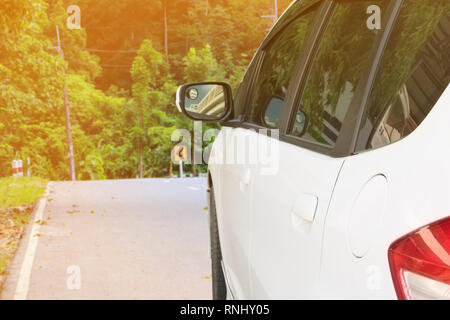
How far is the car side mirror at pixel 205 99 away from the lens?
3.90 m

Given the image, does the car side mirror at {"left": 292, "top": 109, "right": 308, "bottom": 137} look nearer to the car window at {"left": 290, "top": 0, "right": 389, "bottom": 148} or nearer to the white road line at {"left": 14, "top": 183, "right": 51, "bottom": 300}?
the car window at {"left": 290, "top": 0, "right": 389, "bottom": 148}

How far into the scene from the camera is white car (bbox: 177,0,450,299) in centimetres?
124

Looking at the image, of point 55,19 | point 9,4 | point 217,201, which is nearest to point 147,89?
point 55,19

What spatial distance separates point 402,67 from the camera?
64.2 inches

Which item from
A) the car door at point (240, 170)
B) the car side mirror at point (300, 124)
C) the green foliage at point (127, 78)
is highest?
the car side mirror at point (300, 124)

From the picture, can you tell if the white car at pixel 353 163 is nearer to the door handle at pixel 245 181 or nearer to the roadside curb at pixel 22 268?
the door handle at pixel 245 181

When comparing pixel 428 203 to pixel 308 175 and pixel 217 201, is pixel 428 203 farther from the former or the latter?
pixel 217 201

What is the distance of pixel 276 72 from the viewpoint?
10.7ft

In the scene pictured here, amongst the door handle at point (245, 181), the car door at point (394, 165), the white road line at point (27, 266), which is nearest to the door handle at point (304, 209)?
the car door at point (394, 165)

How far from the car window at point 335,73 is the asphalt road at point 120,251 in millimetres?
4060

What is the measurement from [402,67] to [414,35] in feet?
0.25

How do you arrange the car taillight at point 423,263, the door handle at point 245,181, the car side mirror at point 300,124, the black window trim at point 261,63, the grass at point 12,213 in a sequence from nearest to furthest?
the car taillight at point 423,263 → the car side mirror at point 300,124 → the black window trim at point 261,63 → the door handle at point 245,181 → the grass at point 12,213

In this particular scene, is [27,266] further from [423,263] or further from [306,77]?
[423,263]

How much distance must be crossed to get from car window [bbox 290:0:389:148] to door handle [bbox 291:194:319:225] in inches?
7.3
